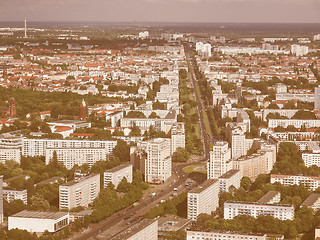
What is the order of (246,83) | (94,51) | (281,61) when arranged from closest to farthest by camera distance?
1. (246,83)
2. (281,61)
3. (94,51)

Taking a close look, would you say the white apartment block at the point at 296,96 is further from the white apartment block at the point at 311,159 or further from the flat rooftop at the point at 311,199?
the flat rooftop at the point at 311,199

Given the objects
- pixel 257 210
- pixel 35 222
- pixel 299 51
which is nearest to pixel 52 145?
pixel 35 222

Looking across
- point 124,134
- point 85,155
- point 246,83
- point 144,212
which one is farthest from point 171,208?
point 246,83

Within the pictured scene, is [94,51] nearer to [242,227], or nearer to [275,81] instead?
[275,81]

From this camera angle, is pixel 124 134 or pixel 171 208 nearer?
pixel 171 208

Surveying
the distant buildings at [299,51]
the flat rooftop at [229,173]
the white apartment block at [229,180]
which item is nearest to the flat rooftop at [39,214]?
the white apartment block at [229,180]

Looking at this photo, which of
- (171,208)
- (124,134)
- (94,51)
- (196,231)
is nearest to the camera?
(196,231)
